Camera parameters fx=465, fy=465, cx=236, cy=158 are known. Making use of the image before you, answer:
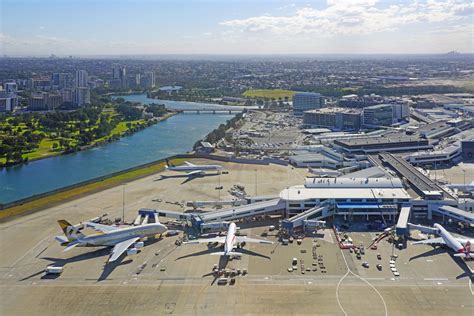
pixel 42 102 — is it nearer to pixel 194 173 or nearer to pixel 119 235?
pixel 194 173

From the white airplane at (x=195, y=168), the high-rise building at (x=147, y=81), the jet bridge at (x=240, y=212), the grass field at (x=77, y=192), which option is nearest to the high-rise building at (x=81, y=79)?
the high-rise building at (x=147, y=81)

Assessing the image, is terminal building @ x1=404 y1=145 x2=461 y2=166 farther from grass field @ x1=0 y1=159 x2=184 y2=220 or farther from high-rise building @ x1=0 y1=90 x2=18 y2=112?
high-rise building @ x1=0 y1=90 x2=18 y2=112

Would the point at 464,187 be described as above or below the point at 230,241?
above

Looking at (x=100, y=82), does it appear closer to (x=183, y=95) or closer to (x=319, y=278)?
(x=183, y=95)

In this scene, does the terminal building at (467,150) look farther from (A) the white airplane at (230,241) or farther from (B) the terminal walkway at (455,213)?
(A) the white airplane at (230,241)

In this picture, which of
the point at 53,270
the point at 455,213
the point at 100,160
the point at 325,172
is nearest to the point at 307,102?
the point at 325,172

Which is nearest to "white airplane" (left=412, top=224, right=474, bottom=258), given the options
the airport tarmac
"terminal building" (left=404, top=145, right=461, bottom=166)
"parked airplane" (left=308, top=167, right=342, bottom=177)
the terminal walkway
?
the airport tarmac
